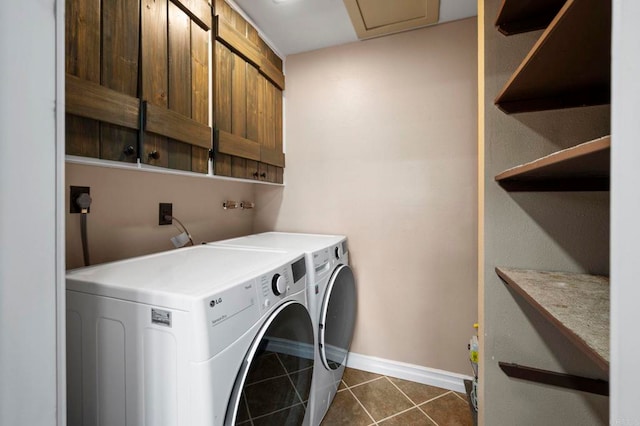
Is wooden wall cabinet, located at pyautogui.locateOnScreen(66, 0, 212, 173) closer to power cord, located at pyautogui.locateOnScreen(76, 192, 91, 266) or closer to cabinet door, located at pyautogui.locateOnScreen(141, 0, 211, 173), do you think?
cabinet door, located at pyautogui.locateOnScreen(141, 0, 211, 173)

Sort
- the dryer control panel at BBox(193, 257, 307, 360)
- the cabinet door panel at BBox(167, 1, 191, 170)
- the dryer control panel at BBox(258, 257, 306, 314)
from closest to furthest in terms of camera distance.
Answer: the dryer control panel at BBox(193, 257, 307, 360), the dryer control panel at BBox(258, 257, 306, 314), the cabinet door panel at BBox(167, 1, 191, 170)

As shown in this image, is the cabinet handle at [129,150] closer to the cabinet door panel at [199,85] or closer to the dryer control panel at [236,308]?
the cabinet door panel at [199,85]

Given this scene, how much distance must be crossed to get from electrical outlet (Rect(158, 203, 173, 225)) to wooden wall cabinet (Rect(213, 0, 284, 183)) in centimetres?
37

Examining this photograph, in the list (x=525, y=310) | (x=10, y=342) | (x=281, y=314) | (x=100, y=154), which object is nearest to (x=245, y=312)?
(x=281, y=314)

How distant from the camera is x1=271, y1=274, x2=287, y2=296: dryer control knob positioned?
914 millimetres

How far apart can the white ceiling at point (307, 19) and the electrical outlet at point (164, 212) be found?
1.21 m

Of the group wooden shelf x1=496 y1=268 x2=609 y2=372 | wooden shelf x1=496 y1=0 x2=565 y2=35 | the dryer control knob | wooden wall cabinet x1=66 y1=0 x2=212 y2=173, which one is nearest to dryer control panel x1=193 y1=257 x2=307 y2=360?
the dryer control knob

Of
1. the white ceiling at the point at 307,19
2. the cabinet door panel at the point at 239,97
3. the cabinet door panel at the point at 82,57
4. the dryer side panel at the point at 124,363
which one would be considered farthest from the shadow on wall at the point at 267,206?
the dryer side panel at the point at 124,363

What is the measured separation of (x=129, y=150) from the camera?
0.94 m

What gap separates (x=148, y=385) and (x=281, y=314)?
0.40 m

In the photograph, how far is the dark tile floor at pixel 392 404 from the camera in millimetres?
1482

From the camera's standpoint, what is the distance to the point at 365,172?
75.3 inches

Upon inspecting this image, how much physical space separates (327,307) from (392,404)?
83 centimetres

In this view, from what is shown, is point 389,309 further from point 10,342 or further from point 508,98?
point 10,342
